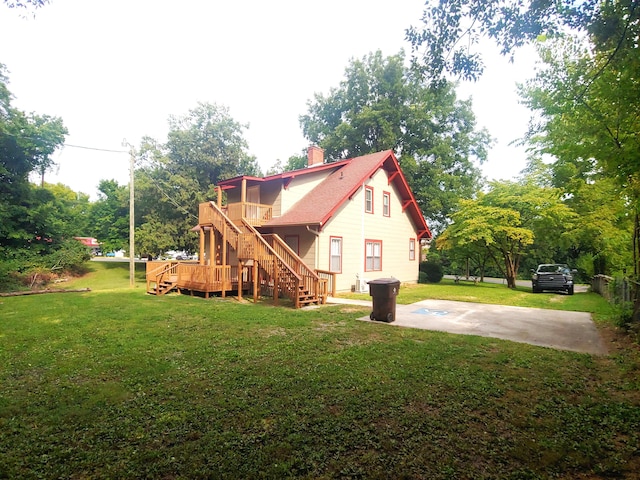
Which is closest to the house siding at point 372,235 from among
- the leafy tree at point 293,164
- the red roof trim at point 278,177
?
the red roof trim at point 278,177

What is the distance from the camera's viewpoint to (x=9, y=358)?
5.86m

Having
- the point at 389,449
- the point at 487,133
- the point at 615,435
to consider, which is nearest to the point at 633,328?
the point at 615,435

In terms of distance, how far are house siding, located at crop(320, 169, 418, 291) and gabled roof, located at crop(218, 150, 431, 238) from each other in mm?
566

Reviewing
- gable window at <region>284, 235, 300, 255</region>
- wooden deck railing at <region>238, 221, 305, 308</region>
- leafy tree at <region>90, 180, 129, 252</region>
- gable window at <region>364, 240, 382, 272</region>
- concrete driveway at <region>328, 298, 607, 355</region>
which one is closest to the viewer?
concrete driveway at <region>328, 298, 607, 355</region>

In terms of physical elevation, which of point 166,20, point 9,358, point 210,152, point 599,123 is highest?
point 210,152

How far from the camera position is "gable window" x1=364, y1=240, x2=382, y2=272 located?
60.0ft

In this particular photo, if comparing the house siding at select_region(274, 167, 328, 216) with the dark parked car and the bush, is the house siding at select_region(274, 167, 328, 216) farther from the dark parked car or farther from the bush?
the dark parked car

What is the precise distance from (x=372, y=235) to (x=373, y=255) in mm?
1067

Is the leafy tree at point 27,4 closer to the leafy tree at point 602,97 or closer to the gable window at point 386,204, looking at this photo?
the leafy tree at point 602,97

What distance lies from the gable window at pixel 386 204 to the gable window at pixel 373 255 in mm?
1824

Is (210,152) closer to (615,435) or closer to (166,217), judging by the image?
(166,217)

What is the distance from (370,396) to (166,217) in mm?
28006

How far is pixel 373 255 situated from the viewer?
18.8 m

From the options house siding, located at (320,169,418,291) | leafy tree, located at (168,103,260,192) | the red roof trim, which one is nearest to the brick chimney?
the red roof trim
